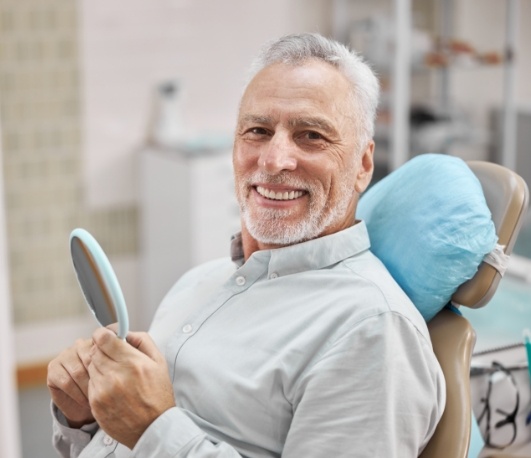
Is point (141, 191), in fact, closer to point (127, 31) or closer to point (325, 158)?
point (127, 31)

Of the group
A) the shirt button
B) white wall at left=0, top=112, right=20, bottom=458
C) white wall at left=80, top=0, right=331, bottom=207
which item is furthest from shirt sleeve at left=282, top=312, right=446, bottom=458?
white wall at left=80, top=0, right=331, bottom=207

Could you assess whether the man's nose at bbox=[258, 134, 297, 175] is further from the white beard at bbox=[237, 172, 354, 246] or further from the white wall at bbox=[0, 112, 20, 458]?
the white wall at bbox=[0, 112, 20, 458]

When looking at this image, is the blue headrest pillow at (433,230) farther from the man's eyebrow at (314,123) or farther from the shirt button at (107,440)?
the shirt button at (107,440)

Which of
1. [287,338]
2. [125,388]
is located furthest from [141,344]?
[287,338]

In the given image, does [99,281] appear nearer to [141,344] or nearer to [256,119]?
[141,344]

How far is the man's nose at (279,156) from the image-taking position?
147 cm

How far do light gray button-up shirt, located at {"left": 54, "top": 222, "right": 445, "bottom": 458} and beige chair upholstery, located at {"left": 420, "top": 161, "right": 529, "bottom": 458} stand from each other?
0.04 m

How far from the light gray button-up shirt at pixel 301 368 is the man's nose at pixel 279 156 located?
14cm

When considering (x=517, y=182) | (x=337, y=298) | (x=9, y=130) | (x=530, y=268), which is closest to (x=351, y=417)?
(x=337, y=298)

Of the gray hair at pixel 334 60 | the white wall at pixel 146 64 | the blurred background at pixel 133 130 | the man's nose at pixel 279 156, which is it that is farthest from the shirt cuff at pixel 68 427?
the white wall at pixel 146 64

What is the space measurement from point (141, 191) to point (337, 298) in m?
2.69

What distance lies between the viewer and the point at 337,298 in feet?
4.60

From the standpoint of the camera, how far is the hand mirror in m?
1.25

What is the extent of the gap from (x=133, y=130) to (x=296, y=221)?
259cm
